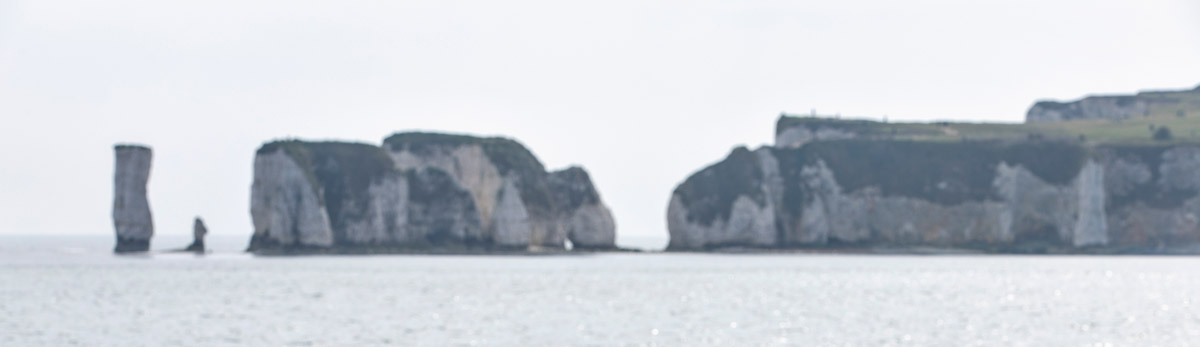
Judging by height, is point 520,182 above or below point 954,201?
above

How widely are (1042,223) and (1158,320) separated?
106102 millimetres

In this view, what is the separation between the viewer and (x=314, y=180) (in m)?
145

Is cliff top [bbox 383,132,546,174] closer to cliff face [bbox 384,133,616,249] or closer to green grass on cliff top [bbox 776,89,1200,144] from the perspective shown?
cliff face [bbox 384,133,616,249]

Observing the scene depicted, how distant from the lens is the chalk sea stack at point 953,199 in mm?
161125

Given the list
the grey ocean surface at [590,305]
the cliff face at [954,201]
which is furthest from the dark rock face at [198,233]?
the cliff face at [954,201]

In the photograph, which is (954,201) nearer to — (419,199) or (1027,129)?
(1027,129)

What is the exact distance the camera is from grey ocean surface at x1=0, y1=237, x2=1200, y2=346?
52781mm

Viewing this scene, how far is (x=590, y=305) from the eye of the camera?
6844 centimetres

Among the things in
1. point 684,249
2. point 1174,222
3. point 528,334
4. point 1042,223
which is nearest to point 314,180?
point 684,249

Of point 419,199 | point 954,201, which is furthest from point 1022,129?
point 419,199

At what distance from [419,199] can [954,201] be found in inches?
2065

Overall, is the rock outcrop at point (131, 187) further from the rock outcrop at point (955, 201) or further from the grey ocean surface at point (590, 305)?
the rock outcrop at point (955, 201)

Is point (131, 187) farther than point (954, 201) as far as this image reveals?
No

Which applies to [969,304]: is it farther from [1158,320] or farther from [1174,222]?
[1174,222]
